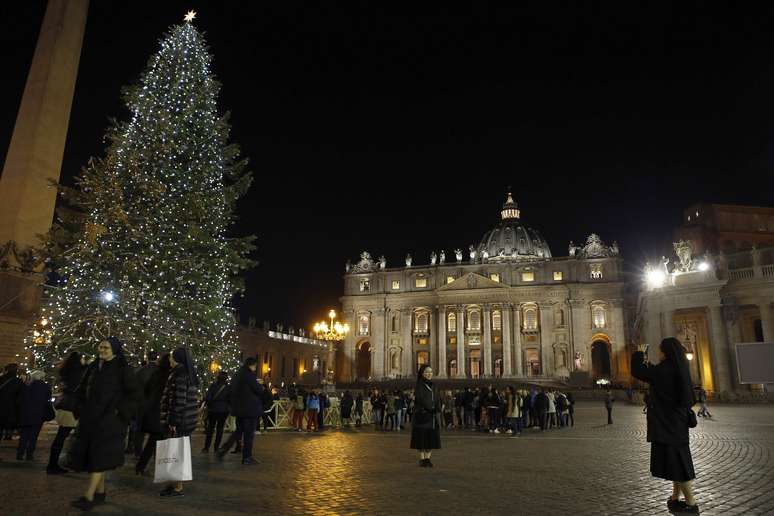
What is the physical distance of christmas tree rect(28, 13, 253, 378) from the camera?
43.5ft

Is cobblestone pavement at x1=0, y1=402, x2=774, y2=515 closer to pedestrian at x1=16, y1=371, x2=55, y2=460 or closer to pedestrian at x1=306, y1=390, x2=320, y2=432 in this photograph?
pedestrian at x1=16, y1=371, x2=55, y2=460

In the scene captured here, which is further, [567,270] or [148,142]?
[567,270]

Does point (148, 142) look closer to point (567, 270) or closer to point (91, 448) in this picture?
point (91, 448)

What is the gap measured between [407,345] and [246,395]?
72803 mm

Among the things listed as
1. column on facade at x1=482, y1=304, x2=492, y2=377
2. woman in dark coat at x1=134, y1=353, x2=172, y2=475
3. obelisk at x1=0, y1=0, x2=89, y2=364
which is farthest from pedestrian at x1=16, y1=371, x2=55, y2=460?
column on facade at x1=482, y1=304, x2=492, y2=377

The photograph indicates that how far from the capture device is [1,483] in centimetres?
703

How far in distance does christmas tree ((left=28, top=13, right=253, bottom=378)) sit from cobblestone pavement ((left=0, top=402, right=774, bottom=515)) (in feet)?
10.2

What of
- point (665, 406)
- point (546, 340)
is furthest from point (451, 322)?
point (665, 406)

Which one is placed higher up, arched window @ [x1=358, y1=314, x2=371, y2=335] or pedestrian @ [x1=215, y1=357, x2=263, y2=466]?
arched window @ [x1=358, y1=314, x2=371, y2=335]

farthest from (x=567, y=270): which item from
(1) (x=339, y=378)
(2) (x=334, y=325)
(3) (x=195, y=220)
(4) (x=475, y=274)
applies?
(3) (x=195, y=220)

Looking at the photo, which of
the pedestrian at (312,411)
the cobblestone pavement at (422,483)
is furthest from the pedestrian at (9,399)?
the pedestrian at (312,411)

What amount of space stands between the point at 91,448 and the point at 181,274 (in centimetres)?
863

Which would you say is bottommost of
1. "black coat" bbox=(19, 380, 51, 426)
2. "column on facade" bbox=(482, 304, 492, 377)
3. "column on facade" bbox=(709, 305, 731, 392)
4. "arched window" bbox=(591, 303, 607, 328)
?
"black coat" bbox=(19, 380, 51, 426)

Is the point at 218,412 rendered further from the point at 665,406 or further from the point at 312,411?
the point at 665,406
